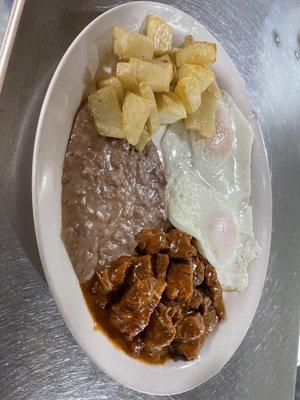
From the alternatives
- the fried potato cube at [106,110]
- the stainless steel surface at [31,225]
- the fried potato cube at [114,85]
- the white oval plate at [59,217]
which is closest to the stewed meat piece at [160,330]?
the white oval plate at [59,217]

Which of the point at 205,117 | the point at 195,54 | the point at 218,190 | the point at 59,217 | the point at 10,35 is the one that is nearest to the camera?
the point at 10,35

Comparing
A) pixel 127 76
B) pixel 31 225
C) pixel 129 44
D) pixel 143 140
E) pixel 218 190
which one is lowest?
pixel 218 190

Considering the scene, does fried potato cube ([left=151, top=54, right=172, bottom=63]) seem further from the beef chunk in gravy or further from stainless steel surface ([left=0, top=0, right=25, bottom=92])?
the beef chunk in gravy

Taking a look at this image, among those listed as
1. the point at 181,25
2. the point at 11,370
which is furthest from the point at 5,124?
the point at 181,25

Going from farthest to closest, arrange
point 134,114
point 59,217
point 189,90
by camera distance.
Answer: point 189,90
point 134,114
point 59,217

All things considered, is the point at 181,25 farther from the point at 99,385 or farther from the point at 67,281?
the point at 99,385

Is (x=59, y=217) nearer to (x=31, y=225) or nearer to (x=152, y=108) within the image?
(x=31, y=225)

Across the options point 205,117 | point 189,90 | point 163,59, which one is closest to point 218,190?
point 205,117
